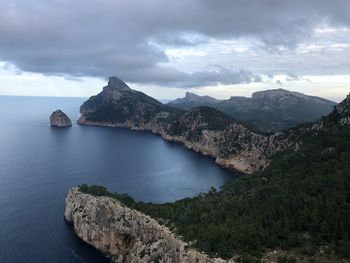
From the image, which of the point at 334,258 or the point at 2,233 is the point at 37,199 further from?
the point at 334,258

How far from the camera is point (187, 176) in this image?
636 ft

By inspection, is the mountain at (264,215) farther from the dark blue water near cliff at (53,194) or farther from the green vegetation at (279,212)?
the dark blue water near cliff at (53,194)

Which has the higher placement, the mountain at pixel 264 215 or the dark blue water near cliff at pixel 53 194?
the mountain at pixel 264 215

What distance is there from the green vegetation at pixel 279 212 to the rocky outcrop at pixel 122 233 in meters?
2.98

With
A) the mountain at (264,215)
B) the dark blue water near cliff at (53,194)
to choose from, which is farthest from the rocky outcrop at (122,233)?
the dark blue water near cliff at (53,194)

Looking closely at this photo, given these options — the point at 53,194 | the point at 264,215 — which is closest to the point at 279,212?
the point at 264,215

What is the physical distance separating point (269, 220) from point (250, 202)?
12.4m

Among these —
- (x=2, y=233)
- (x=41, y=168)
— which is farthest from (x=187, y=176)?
(x=2, y=233)

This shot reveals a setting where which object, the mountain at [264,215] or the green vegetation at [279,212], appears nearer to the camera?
the mountain at [264,215]

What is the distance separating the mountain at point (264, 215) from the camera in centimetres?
6994

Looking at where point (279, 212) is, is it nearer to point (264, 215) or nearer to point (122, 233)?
point (264, 215)

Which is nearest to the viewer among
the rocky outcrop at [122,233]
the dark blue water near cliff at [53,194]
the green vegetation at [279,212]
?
the green vegetation at [279,212]

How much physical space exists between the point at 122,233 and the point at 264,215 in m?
34.7

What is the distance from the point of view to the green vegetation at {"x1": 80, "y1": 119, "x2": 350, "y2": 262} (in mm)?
71250
